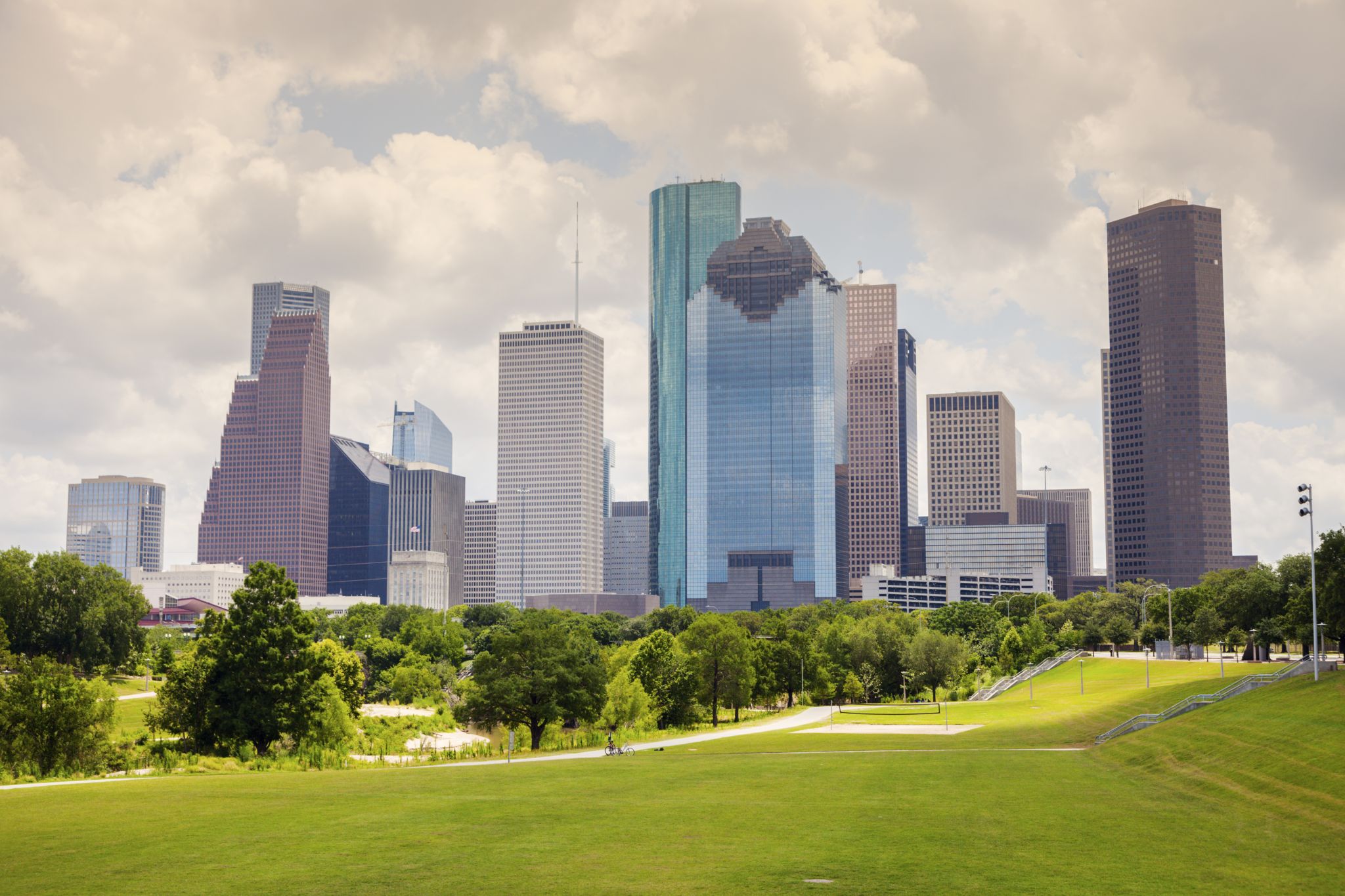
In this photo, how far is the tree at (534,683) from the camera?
86938 mm

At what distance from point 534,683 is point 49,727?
36153 mm

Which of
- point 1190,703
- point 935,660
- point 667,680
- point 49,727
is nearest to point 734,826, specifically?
point 49,727

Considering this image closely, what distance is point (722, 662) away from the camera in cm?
11725

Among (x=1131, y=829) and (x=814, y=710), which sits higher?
(x=1131, y=829)

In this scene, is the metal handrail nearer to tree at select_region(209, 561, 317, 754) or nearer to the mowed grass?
the mowed grass

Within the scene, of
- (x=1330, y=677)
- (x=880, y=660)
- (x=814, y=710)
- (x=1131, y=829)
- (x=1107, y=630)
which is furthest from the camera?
(x=1107, y=630)

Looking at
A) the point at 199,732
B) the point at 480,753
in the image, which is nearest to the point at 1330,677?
the point at 480,753

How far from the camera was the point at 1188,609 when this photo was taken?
154 m

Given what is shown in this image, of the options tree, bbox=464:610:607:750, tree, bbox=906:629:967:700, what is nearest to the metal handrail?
tree, bbox=464:610:607:750

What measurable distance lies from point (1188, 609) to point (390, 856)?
484ft

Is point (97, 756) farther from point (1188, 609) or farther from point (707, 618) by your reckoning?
point (1188, 609)

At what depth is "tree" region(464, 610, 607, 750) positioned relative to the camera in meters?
86.9

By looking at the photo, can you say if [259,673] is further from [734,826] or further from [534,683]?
[734,826]

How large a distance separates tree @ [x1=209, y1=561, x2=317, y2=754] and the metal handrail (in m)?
50.5
